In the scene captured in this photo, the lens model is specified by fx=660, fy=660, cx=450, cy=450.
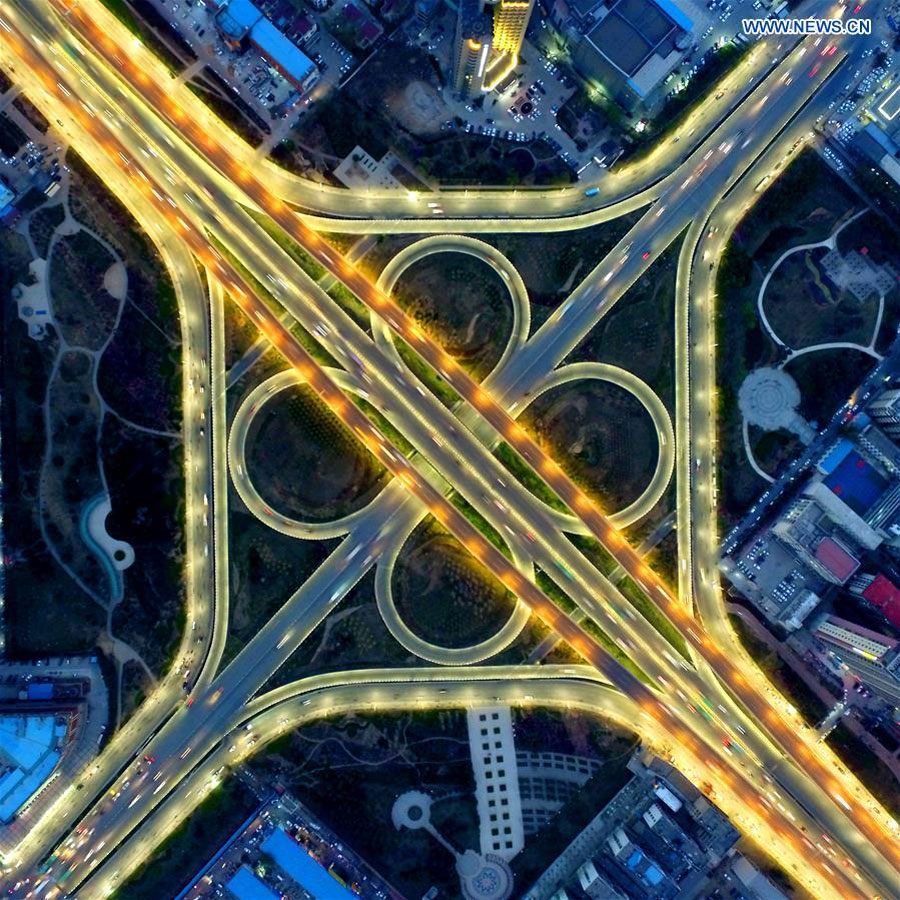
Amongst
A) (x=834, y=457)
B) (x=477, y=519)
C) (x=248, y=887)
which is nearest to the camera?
(x=248, y=887)

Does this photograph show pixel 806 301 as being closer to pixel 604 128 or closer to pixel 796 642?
pixel 604 128

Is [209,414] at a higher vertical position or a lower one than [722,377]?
lower

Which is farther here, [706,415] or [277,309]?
[706,415]

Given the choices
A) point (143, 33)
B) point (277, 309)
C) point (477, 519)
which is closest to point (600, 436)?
point (477, 519)

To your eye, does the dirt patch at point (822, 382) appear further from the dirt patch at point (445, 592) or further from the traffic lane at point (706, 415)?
the dirt patch at point (445, 592)

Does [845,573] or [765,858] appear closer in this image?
[845,573]

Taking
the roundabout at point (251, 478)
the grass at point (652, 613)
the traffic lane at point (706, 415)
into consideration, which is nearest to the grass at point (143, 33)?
the roundabout at point (251, 478)

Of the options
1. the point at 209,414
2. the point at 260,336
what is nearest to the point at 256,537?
the point at 209,414

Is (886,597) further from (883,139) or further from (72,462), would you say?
(72,462)
